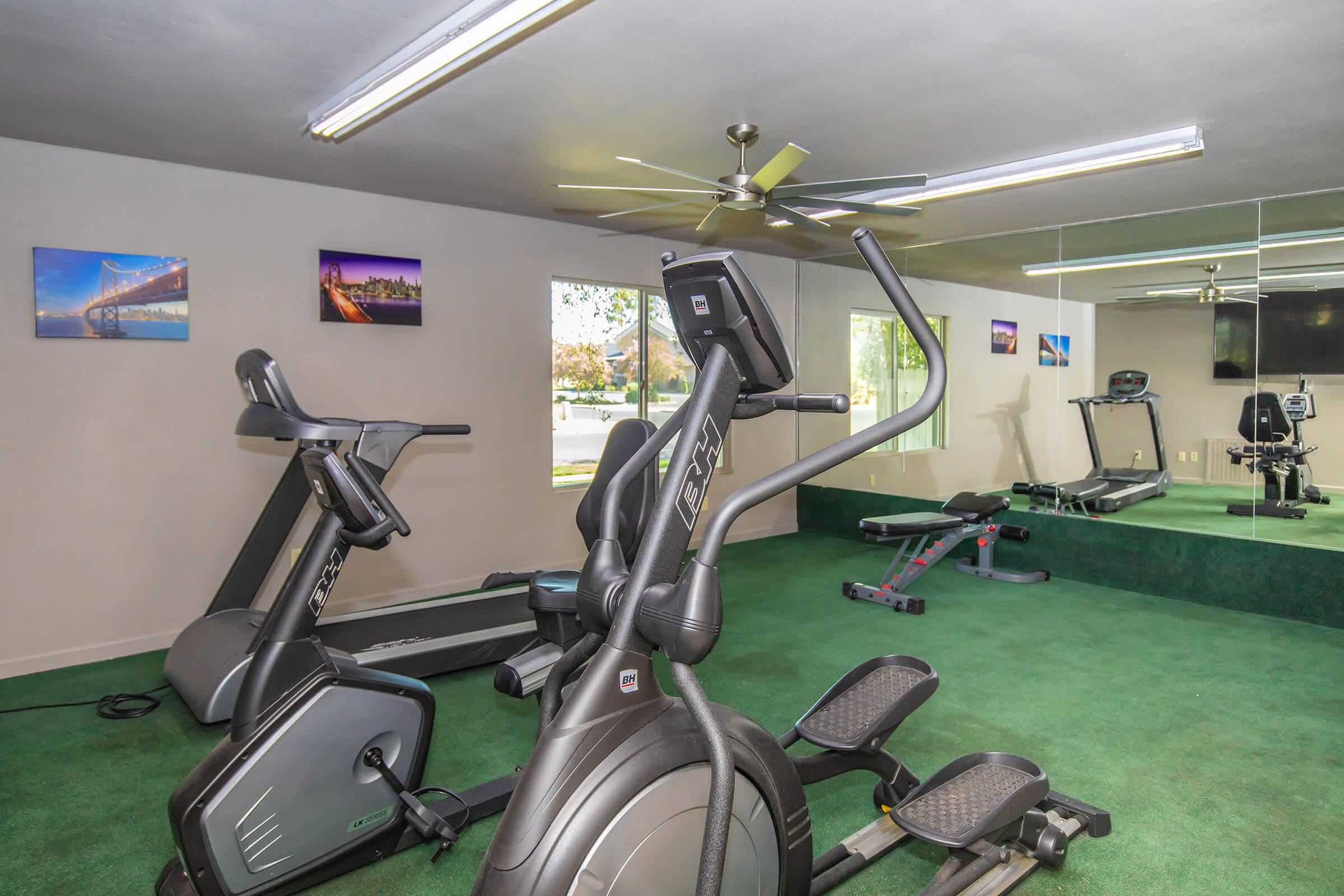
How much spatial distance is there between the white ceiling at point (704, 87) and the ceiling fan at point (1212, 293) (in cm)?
57

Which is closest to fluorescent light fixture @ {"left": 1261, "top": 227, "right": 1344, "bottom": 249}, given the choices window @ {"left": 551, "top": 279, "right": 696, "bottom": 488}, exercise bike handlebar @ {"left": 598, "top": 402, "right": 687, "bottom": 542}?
window @ {"left": 551, "top": 279, "right": 696, "bottom": 488}

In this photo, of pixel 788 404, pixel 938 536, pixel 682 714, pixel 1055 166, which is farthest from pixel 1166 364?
pixel 682 714

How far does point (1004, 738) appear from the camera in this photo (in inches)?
115

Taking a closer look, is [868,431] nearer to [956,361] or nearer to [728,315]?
[728,315]

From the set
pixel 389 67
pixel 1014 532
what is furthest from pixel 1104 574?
pixel 389 67

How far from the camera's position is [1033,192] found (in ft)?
14.6

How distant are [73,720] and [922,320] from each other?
3.60 m

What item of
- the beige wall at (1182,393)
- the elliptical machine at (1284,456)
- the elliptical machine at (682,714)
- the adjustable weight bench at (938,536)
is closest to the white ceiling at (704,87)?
the beige wall at (1182,393)

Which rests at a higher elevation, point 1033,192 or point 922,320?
point 1033,192

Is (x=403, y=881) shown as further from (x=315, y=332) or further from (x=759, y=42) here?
(x=315, y=332)

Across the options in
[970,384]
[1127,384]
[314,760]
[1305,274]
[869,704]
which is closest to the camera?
[314,760]

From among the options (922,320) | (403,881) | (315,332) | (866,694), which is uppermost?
(315,332)

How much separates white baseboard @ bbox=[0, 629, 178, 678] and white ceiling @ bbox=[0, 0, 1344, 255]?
2386 millimetres

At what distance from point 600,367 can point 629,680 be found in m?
4.46
